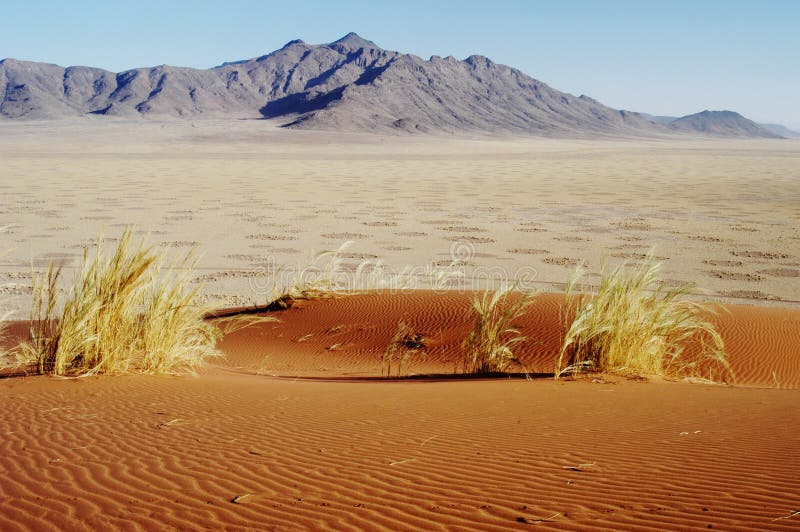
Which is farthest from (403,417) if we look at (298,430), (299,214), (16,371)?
(299,214)

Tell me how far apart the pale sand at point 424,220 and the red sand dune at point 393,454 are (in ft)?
12.5

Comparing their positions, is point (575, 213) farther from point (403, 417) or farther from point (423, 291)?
point (403, 417)

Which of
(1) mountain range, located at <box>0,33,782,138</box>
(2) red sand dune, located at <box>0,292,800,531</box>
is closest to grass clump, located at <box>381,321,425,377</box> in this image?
(2) red sand dune, located at <box>0,292,800,531</box>

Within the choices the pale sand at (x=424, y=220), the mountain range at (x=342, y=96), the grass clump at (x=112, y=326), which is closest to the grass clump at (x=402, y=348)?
the grass clump at (x=112, y=326)

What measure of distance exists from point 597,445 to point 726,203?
896 inches

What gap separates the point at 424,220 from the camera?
19.3m

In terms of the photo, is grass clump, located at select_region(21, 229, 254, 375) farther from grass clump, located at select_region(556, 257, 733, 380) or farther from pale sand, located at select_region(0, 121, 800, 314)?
pale sand, located at select_region(0, 121, 800, 314)

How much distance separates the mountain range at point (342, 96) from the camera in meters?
124

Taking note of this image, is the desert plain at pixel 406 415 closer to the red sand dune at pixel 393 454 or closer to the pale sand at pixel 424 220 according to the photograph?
the red sand dune at pixel 393 454

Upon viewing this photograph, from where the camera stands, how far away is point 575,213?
837 inches

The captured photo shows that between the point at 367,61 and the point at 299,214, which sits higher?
the point at 367,61

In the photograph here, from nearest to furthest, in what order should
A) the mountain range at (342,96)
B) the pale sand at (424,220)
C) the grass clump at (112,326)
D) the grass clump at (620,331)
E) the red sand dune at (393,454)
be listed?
1. the red sand dune at (393,454)
2. the grass clump at (112,326)
3. the grass clump at (620,331)
4. the pale sand at (424,220)
5. the mountain range at (342,96)

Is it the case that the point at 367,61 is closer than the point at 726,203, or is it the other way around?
the point at 726,203

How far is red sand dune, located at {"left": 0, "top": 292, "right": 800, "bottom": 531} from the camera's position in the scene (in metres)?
2.86
